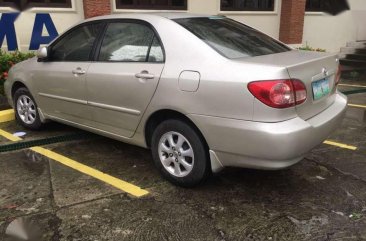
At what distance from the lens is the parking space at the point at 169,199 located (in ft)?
10.1

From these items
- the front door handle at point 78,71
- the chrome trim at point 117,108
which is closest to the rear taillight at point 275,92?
the chrome trim at point 117,108

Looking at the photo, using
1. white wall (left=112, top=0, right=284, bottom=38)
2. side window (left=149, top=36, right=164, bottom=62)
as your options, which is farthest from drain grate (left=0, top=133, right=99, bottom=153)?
white wall (left=112, top=0, right=284, bottom=38)

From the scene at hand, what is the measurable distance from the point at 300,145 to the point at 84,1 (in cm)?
711

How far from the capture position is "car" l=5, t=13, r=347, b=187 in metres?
3.11

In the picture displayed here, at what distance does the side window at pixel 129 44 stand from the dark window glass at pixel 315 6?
34.0 ft

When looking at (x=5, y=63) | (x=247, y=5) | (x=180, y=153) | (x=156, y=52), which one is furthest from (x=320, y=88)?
(x=247, y=5)

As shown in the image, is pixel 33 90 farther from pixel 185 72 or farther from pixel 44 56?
pixel 185 72

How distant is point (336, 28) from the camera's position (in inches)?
532

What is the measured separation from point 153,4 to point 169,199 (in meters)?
7.57

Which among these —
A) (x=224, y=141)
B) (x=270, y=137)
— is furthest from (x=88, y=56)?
(x=270, y=137)

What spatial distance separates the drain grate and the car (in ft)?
1.80

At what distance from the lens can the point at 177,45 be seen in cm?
363

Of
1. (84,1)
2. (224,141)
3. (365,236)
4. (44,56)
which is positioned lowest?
(365,236)

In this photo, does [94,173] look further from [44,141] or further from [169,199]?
[44,141]
